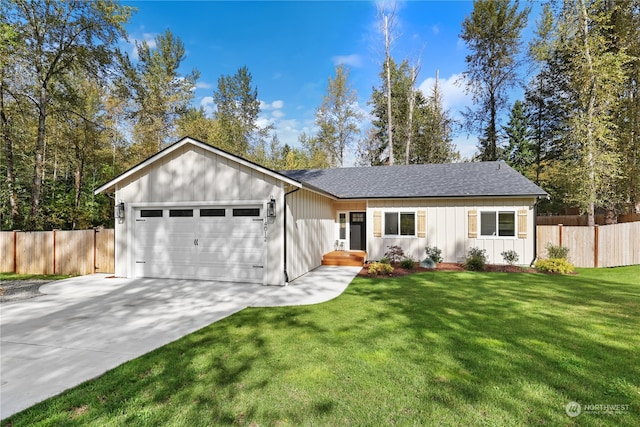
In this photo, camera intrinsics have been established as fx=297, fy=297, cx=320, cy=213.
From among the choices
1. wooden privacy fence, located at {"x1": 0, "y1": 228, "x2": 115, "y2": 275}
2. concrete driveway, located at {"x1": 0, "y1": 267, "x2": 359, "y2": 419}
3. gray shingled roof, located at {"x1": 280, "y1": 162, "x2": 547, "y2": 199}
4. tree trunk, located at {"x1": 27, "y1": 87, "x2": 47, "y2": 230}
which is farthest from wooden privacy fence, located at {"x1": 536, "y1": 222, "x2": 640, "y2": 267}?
tree trunk, located at {"x1": 27, "y1": 87, "x2": 47, "y2": 230}

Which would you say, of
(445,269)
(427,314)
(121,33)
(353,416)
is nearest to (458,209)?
(445,269)

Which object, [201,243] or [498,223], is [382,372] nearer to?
[201,243]

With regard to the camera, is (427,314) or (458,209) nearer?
(427,314)

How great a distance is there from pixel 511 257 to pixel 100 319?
40.3ft

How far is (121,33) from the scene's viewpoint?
1288 cm

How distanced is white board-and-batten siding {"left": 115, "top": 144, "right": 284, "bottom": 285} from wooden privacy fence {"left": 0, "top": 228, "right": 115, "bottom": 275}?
119 cm

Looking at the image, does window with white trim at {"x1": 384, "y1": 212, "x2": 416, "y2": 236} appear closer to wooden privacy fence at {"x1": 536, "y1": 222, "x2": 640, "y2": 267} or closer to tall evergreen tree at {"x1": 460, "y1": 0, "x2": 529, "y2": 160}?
wooden privacy fence at {"x1": 536, "y1": 222, "x2": 640, "y2": 267}

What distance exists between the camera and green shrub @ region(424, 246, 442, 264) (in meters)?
11.3

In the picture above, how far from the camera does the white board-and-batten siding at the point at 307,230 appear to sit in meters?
8.66

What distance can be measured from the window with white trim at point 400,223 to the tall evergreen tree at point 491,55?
13.2 m

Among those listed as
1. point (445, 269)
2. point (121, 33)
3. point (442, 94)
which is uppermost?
point (442, 94)

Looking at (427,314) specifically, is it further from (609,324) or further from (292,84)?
(292,84)

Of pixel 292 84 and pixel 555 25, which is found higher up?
pixel 292 84

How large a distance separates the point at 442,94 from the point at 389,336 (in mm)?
25043
